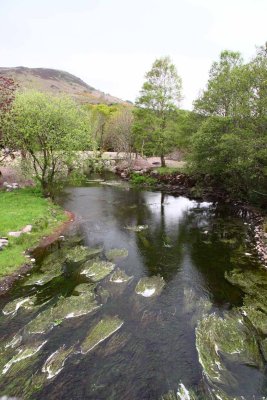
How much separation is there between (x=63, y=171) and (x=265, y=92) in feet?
74.7

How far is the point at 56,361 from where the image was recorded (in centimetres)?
1066

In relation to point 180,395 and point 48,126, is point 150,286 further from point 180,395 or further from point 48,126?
point 48,126

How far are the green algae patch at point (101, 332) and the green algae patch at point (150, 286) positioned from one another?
2702 mm

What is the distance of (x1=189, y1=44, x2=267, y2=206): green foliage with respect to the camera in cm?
2789

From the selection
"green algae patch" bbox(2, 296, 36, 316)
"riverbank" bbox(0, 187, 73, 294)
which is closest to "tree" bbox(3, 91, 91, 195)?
"riverbank" bbox(0, 187, 73, 294)

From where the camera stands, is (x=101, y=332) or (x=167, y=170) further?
(x=167, y=170)

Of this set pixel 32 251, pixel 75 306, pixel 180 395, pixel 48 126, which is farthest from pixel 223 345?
pixel 48 126

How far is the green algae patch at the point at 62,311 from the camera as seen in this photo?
12.5 meters

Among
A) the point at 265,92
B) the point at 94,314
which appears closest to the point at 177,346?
the point at 94,314

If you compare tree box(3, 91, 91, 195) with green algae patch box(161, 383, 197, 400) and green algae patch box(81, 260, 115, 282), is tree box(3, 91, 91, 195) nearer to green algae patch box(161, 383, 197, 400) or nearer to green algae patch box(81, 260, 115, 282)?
green algae patch box(81, 260, 115, 282)

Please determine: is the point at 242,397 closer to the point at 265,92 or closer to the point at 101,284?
the point at 101,284

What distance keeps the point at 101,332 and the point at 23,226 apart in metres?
13.8

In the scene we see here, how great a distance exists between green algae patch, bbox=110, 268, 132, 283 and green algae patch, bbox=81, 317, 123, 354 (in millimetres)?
3582

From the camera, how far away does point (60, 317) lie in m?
13.1
